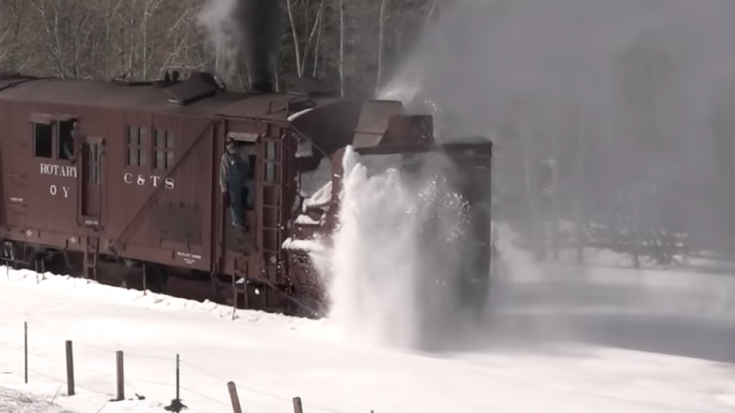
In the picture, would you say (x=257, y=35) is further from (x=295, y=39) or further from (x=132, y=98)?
(x=295, y=39)

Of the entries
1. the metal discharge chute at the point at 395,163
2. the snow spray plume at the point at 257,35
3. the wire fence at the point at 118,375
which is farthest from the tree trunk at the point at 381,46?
the wire fence at the point at 118,375

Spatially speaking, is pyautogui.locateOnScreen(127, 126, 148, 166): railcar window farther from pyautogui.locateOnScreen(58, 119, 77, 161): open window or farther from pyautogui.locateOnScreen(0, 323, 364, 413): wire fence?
pyautogui.locateOnScreen(0, 323, 364, 413): wire fence

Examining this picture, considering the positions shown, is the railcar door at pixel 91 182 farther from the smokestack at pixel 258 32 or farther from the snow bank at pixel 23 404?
the snow bank at pixel 23 404

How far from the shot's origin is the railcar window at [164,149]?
18328mm

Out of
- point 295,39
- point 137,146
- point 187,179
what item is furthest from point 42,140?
point 295,39

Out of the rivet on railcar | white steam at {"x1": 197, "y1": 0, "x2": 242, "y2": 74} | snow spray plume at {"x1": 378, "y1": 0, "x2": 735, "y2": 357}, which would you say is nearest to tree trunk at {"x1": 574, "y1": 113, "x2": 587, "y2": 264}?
snow spray plume at {"x1": 378, "y1": 0, "x2": 735, "y2": 357}

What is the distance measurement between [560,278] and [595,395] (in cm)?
1168

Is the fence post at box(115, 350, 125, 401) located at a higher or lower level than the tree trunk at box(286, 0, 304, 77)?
lower

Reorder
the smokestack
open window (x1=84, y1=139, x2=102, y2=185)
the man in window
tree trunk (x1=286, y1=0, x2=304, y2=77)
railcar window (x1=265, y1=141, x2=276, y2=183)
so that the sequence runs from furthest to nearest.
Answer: tree trunk (x1=286, y1=0, x2=304, y2=77)
the smokestack
open window (x1=84, y1=139, x2=102, y2=185)
the man in window
railcar window (x1=265, y1=141, x2=276, y2=183)

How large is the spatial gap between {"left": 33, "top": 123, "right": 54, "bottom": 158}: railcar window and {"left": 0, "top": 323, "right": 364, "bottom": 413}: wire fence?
5849 mm

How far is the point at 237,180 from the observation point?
1708cm

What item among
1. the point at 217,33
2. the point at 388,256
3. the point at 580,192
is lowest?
the point at 388,256

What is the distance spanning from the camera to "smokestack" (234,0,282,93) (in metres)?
21.3

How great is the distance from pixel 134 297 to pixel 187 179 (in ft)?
6.99
